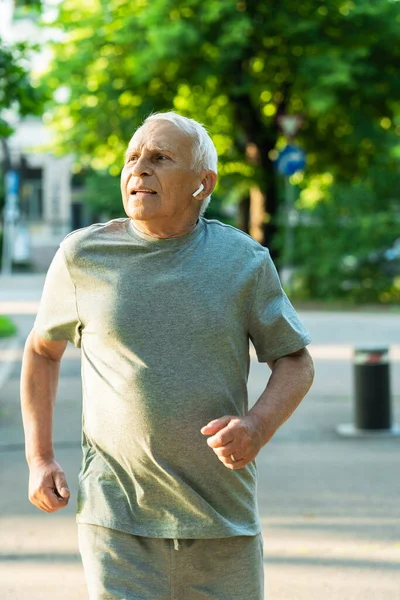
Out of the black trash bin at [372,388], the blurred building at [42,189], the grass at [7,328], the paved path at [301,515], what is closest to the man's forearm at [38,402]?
the paved path at [301,515]

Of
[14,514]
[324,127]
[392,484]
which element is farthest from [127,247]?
[324,127]

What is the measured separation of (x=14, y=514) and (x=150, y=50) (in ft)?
→ 58.1

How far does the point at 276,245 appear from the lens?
25.9 m

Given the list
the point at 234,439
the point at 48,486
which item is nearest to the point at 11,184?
the point at 48,486

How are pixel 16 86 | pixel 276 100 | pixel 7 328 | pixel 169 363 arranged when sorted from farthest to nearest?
pixel 276 100 < pixel 7 328 < pixel 16 86 < pixel 169 363

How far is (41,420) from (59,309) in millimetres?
304

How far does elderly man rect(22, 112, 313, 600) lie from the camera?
114 inches

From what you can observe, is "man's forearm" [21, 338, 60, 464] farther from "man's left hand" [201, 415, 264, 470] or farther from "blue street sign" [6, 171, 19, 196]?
"blue street sign" [6, 171, 19, 196]

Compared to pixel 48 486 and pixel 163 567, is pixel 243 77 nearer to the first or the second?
pixel 48 486

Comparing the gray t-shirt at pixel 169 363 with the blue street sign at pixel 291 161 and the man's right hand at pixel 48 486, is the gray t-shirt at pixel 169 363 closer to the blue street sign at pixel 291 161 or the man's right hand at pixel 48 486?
the man's right hand at pixel 48 486

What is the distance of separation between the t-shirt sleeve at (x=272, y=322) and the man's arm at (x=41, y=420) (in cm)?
54

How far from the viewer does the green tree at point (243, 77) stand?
23562mm

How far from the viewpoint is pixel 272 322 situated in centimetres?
299

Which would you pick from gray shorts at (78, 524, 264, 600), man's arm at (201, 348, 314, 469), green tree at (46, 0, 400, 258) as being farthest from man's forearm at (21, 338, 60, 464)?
green tree at (46, 0, 400, 258)
